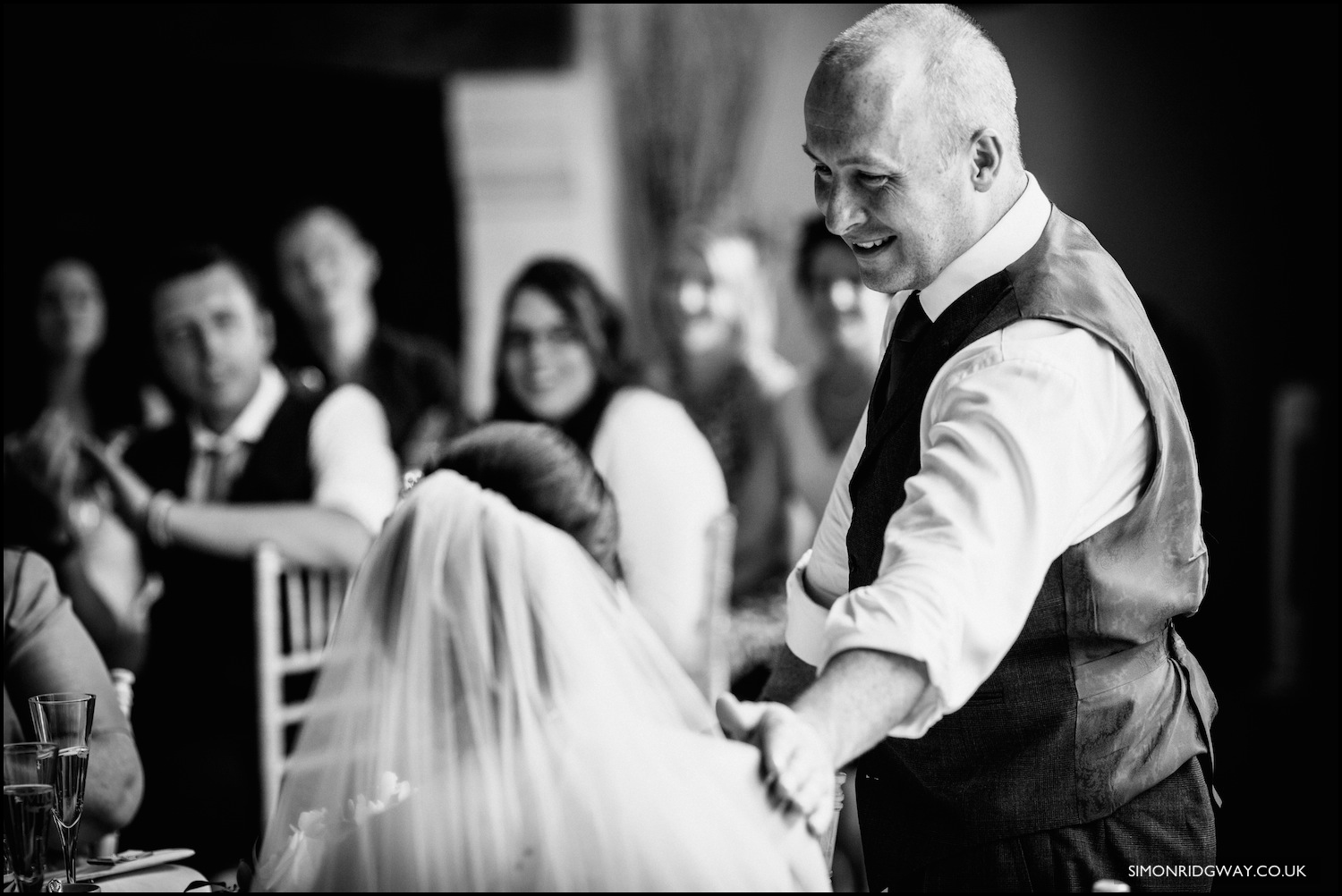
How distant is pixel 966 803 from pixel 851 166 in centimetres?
63

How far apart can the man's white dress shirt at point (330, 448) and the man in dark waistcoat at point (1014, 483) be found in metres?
1.87

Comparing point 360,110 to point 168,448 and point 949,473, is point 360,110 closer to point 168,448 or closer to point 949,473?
point 168,448

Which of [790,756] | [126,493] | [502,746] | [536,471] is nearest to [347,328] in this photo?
[126,493]

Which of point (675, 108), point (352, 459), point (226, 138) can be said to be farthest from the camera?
point (675, 108)

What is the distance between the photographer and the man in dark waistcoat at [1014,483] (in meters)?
1.17

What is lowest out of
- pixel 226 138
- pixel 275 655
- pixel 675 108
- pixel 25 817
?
pixel 275 655

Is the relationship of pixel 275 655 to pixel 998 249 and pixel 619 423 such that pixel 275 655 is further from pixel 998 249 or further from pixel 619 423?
pixel 998 249

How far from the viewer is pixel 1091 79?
214 inches

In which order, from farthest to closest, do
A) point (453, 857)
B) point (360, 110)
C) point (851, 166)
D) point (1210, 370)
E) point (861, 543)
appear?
point (1210, 370)
point (360, 110)
point (861, 543)
point (851, 166)
point (453, 857)

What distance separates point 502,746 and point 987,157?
72 cm

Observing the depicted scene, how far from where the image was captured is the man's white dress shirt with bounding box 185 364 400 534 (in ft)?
10.2

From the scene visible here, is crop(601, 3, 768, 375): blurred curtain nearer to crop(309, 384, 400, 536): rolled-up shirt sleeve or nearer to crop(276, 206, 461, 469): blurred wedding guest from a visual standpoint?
crop(276, 206, 461, 469): blurred wedding guest

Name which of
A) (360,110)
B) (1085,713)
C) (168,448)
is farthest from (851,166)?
(360,110)

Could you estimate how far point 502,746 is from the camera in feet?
3.76
